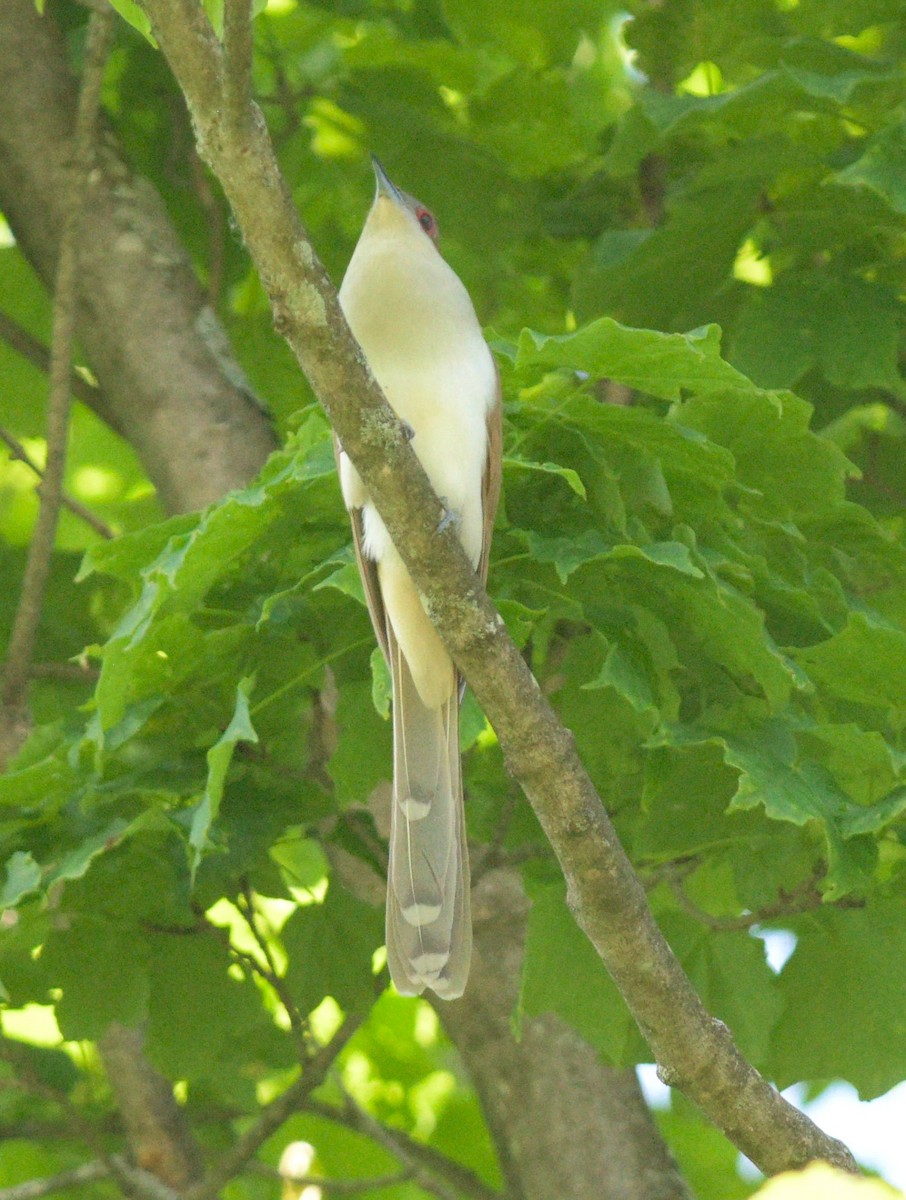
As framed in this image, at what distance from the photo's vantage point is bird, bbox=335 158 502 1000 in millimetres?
3635

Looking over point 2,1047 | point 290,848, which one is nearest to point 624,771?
point 290,848

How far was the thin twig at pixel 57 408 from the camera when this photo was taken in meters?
4.57

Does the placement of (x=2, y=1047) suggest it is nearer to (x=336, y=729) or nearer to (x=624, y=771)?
(x=336, y=729)

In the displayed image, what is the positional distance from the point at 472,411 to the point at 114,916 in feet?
5.05

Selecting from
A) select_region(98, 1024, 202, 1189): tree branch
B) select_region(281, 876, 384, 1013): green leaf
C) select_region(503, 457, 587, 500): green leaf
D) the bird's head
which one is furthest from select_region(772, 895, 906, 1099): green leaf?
the bird's head

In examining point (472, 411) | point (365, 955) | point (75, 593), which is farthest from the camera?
point (75, 593)

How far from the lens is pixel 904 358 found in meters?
4.89

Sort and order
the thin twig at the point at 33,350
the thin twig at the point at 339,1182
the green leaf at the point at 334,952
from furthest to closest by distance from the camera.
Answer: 1. the thin twig at the point at 33,350
2. the thin twig at the point at 339,1182
3. the green leaf at the point at 334,952

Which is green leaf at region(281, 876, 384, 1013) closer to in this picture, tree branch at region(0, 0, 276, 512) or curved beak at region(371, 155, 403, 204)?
tree branch at region(0, 0, 276, 512)

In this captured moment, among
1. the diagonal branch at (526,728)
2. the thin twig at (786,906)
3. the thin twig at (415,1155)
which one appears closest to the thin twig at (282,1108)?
the thin twig at (415,1155)

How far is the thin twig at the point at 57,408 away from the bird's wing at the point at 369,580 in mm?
1225

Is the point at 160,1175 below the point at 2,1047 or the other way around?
below

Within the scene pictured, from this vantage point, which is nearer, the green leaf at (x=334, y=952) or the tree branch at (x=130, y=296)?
the green leaf at (x=334, y=952)

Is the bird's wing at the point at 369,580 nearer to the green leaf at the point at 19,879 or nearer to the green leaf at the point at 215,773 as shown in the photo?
the green leaf at the point at 215,773
